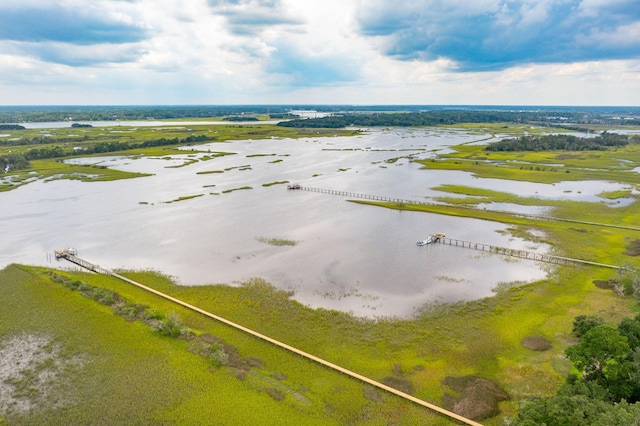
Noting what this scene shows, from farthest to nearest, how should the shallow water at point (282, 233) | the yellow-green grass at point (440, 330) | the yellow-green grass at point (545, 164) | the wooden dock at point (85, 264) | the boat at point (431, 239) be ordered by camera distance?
the yellow-green grass at point (545, 164), the boat at point (431, 239), the wooden dock at point (85, 264), the shallow water at point (282, 233), the yellow-green grass at point (440, 330)

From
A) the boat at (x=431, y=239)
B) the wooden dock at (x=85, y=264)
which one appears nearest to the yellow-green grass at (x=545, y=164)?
the boat at (x=431, y=239)

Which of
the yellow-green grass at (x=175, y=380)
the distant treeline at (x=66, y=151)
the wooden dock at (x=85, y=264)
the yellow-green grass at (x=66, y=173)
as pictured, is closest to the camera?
the yellow-green grass at (x=175, y=380)

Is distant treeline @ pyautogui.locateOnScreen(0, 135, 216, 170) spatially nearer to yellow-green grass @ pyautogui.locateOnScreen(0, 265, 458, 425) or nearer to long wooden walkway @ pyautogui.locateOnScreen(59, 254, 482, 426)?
long wooden walkway @ pyautogui.locateOnScreen(59, 254, 482, 426)

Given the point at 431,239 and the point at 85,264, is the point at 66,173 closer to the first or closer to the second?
the point at 85,264

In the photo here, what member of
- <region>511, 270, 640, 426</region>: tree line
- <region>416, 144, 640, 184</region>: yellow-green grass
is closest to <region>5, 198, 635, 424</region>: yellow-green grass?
<region>511, 270, 640, 426</region>: tree line

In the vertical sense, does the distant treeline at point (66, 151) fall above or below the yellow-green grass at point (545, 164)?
above

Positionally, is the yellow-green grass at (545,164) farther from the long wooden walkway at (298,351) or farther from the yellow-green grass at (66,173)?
the long wooden walkway at (298,351)

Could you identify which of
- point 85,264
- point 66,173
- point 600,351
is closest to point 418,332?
point 600,351

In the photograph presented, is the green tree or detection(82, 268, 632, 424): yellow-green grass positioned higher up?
the green tree
